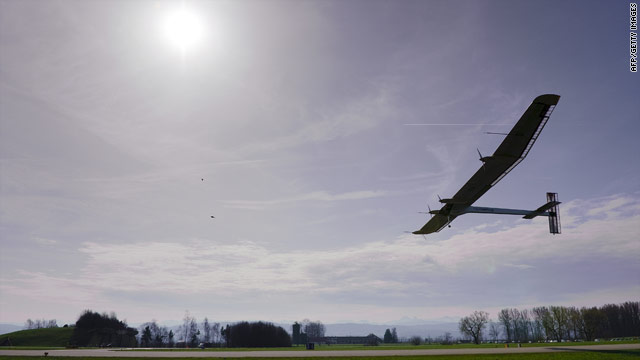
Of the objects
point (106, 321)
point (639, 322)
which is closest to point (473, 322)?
point (639, 322)

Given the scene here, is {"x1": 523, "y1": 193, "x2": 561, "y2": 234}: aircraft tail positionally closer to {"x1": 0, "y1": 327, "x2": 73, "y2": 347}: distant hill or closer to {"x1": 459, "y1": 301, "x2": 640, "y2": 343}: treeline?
{"x1": 459, "y1": 301, "x2": 640, "y2": 343}: treeline

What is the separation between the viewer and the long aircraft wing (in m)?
29.4

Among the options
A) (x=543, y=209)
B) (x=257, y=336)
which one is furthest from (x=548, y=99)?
(x=257, y=336)

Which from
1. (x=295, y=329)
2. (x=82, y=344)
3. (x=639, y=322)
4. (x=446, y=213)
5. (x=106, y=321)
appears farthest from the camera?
(x=295, y=329)

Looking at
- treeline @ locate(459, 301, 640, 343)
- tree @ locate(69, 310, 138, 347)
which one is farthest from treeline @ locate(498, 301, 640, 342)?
tree @ locate(69, 310, 138, 347)

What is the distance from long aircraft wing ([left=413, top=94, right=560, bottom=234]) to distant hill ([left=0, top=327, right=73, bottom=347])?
122 meters

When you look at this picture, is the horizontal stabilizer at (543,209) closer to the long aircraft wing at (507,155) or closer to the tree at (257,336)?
the long aircraft wing at (507,155)

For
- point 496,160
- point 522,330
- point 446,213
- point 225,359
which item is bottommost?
point 522,330

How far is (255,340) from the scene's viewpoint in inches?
4710

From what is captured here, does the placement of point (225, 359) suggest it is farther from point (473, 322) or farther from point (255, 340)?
point (473, 322)

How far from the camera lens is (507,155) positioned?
112 feet

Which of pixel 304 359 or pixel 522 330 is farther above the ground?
pixel 304 359

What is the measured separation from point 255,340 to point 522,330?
5638 inches

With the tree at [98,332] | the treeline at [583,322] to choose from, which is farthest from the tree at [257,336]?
the treeline at [583,322]
